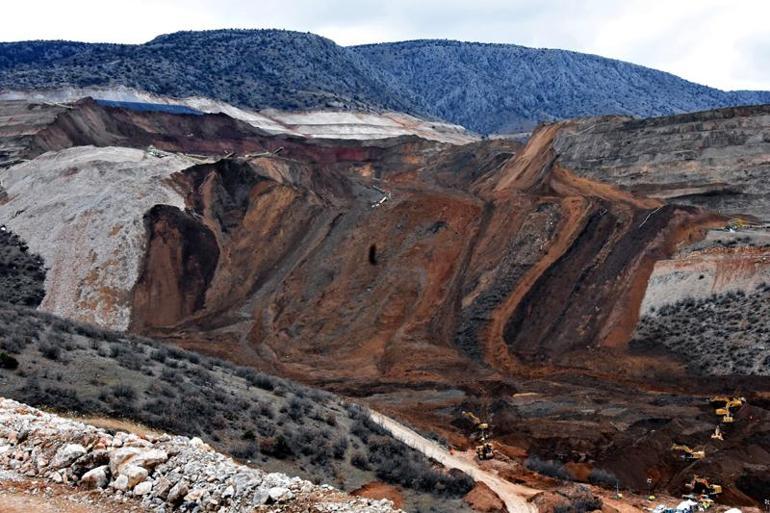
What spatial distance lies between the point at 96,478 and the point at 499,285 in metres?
22.7

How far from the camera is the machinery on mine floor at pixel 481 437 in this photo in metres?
18.1

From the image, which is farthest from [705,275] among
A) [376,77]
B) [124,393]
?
[376,77]

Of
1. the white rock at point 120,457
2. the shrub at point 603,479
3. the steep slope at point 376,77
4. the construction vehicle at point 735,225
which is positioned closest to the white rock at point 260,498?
the white rock at point 120,457

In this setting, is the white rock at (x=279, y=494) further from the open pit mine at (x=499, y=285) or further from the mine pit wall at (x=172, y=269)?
the mine pit wall at (x=172, y=269)

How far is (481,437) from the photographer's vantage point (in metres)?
20.2

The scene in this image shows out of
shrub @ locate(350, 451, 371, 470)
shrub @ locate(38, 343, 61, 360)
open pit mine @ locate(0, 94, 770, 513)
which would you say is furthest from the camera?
open pit mine @ locate(0, 94, 770, 513)

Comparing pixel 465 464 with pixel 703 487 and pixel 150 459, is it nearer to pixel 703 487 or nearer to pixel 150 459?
pixel 703 487

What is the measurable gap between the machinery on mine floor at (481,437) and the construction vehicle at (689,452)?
4376mm

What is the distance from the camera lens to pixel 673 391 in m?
22.9

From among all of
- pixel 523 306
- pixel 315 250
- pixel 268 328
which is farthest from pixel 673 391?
pixel 315 250

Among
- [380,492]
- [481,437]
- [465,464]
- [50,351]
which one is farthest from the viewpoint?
[481,437]

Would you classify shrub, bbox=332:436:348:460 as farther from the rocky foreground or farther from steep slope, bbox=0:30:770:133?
steep slope, bbox=0:30:770:133

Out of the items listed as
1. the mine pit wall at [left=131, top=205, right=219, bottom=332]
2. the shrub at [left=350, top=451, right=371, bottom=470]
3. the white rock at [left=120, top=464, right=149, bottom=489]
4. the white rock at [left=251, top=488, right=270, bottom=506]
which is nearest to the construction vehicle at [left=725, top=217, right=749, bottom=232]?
the shrub at [left=350, top=451, right=371, bottom=470]

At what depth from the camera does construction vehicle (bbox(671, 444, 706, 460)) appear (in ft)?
58.1
